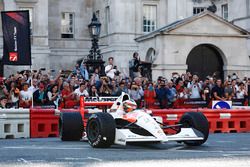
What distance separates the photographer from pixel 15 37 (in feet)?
71.3

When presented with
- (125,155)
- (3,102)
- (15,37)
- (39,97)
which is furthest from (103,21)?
(125,155)

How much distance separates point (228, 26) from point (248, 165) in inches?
828

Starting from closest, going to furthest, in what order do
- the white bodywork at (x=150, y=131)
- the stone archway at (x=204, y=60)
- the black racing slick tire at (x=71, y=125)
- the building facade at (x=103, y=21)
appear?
the white bodywork at (x=150, y=131) < the black racing slick tire at (x=71, y=125) < the stone archway at (x=204, y=60) < the building facade at (x=103, y=21)

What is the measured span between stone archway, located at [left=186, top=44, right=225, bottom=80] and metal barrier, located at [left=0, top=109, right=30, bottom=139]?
1321 cm

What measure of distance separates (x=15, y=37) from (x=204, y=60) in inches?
477

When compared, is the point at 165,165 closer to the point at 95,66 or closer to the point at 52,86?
the point at 52,86

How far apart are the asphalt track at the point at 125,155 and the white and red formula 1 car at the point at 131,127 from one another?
240mm

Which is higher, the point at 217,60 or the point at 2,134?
the point at 217,60

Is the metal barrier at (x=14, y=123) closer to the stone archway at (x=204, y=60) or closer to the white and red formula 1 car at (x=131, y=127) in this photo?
the white and red formula 1 car at (x=131, y=127)

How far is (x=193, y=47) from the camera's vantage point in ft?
103

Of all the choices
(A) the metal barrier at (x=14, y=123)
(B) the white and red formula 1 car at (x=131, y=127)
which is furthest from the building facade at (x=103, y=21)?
(B) the white and red formula 1 car at (x=131, y=127)

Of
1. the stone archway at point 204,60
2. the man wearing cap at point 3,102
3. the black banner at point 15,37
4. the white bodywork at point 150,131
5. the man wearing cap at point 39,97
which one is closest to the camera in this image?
the white bodywork at point 150,131

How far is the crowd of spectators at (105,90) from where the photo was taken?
2195cm

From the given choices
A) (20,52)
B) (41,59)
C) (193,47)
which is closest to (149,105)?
(20,52)
